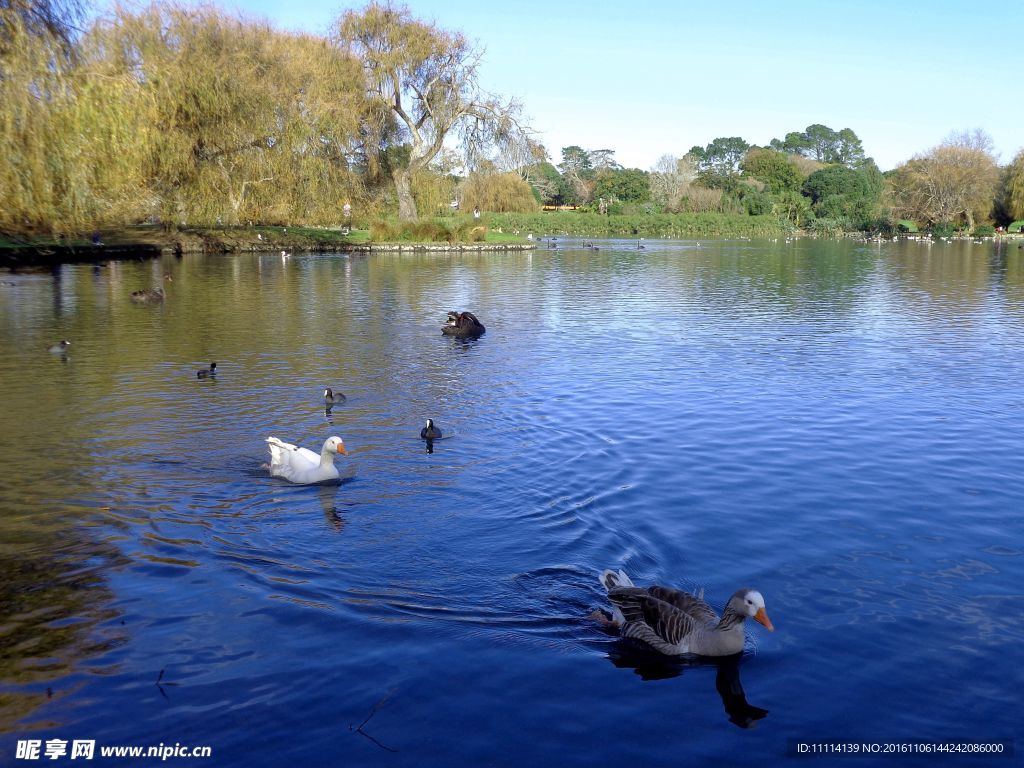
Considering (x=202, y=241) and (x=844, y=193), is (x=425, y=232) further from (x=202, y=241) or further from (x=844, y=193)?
(x=844, y=193)

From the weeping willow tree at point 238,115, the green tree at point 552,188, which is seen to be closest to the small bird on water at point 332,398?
the weeping willow tree at point 238,115

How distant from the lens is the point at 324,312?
2466 centimetres

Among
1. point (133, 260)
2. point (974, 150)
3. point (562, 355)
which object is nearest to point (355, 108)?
point (133, 260)

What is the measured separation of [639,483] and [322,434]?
4.67m

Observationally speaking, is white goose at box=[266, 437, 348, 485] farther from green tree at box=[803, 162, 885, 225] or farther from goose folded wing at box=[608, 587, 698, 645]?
green tree at box=[803, 162, 885, 225]

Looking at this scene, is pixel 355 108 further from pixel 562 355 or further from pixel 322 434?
pixel 322 434

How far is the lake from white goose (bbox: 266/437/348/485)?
0.15 m

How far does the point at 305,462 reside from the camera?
32.2 ft

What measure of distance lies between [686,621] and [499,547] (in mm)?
2437

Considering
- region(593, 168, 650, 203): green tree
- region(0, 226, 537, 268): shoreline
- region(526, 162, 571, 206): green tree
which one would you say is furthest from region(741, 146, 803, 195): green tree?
region(0, 226, 537, 268): shoreline

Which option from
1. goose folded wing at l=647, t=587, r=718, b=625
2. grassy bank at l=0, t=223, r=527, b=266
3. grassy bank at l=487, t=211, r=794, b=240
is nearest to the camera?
goose folded wing at l=647, t=587, r=718, b=625

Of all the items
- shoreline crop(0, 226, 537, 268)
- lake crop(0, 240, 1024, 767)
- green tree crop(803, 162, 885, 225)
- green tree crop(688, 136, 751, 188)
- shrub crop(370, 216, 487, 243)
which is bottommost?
lake crop(0, 240, 1024, 767)

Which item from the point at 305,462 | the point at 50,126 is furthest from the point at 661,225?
the point at 305,462

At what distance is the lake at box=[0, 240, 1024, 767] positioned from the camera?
5.51 meters
